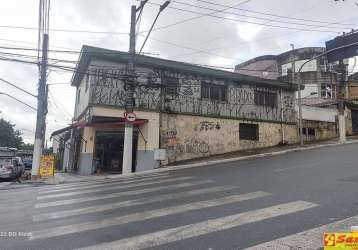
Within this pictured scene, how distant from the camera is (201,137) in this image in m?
24.8

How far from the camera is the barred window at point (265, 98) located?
28.3 m

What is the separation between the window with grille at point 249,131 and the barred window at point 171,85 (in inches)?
236

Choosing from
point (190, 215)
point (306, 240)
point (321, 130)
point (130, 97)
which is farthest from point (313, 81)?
point (306, 240)

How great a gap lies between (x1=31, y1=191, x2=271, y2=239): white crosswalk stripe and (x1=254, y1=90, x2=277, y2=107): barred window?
19251 mm

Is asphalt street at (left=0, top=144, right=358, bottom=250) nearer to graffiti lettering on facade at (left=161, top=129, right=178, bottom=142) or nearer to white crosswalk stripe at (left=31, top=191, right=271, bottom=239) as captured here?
white crosswalk stripe at (left=31, top=191, right=271, bottom=239)

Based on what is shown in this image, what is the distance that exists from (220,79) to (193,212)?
1946cm

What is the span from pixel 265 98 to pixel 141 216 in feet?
74.6

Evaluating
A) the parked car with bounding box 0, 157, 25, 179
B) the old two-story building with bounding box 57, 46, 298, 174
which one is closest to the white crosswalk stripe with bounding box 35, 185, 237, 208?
the old two-story building with bounding box 57, 46, 298, 174

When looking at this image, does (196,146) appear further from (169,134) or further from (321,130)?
(321,130)

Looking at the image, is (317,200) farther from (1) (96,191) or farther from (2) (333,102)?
(2) (333,102)

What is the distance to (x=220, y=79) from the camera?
86.6 feet

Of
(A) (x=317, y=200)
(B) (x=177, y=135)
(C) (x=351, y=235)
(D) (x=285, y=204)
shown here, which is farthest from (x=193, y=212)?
(B) (x=177, y=135)

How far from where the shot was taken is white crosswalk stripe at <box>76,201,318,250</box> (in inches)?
230

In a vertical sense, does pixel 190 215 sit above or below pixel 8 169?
below
